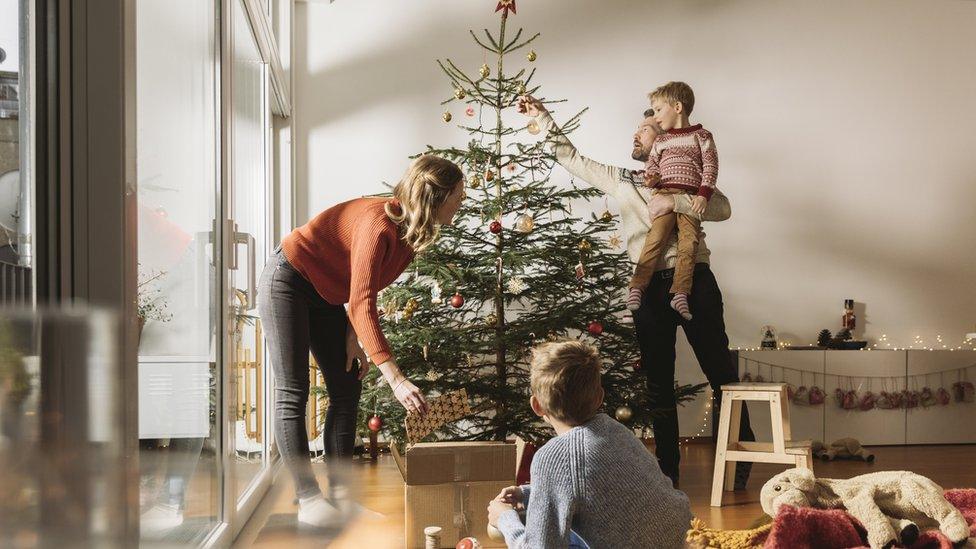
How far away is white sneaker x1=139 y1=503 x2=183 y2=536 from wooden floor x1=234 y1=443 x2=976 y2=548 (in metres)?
0.51

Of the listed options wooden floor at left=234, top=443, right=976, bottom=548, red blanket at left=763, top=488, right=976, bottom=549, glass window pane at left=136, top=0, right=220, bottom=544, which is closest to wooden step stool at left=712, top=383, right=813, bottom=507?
wooden floor at left=234, top=443, right=976, bottom=548

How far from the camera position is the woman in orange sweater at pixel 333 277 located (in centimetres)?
196

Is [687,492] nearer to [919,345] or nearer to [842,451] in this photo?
[842,451]

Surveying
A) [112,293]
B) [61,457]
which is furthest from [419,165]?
[61,457]

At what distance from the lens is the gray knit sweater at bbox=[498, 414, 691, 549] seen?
157 centimetres

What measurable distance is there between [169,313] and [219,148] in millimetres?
683

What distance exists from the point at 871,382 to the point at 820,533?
2696mm

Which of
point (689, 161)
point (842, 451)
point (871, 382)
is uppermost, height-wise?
point (689, 161)

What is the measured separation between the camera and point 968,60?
4914 mm

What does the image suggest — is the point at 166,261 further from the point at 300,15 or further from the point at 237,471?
the point at 300,15

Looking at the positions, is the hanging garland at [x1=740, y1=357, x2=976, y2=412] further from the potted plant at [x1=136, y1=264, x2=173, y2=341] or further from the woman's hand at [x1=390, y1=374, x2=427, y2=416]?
the potted plant at [x1=136, y1=264, x2=173, y2=341]

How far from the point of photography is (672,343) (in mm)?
3309

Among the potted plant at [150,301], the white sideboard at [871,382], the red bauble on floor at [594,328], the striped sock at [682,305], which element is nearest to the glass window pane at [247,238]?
the potted plant at [150,301]

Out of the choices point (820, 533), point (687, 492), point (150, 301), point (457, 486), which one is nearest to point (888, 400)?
point (687, 492)
